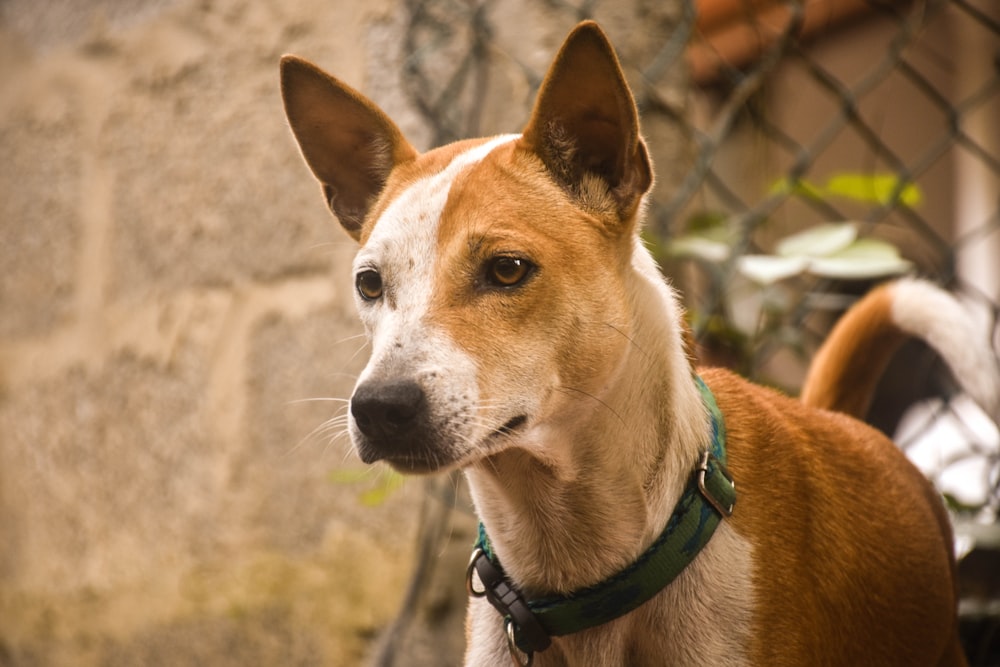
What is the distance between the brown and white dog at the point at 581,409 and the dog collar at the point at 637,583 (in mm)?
20

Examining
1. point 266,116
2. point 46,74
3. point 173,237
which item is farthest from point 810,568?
point 46,74

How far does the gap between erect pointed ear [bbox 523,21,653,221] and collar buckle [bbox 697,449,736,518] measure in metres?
0.35

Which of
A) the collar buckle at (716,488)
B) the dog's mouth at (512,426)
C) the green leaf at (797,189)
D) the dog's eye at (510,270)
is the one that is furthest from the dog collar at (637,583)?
the green leaf at (797,189)

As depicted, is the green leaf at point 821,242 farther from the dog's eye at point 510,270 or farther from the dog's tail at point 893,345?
the dog's eye at point 510,270

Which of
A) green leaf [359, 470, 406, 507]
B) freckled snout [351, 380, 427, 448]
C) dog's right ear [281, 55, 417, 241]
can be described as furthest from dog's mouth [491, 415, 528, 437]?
green leaf [359, 470, 406, 507]

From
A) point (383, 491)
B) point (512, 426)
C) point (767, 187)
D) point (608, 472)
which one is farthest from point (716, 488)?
point (767, 187)

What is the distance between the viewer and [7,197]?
8.80 ft

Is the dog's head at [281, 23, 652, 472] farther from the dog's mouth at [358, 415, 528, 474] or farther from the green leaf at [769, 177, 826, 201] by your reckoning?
the green leaf at [769, 177, 826, 201]

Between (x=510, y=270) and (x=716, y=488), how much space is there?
0.38 meters

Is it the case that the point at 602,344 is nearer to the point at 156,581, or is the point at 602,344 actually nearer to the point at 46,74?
the point at 156,581

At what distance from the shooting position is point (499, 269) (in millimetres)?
1140

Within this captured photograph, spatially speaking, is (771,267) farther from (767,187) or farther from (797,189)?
(767,187)

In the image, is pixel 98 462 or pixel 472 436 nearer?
pixel 472 436

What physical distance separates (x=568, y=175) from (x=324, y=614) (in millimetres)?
1324
